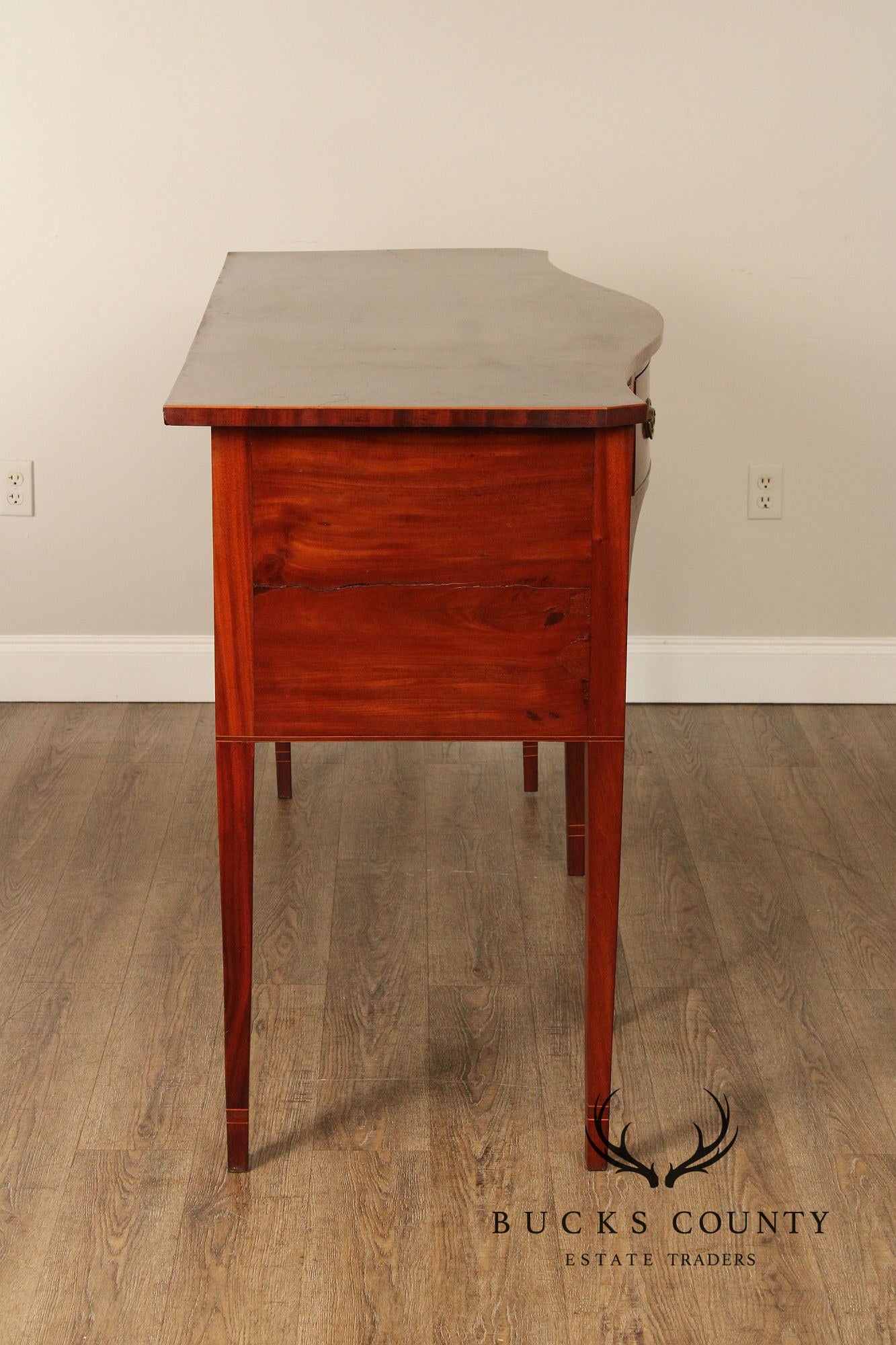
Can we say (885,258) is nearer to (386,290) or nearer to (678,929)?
(386,290)

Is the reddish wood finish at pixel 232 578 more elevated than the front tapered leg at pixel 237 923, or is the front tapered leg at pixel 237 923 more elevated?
the reddish wood finish at pixel 232 578

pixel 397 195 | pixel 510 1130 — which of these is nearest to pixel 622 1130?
pixel 510 1130

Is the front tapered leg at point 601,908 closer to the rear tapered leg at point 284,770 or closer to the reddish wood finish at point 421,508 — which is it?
the reddish wood finish at point 421,508

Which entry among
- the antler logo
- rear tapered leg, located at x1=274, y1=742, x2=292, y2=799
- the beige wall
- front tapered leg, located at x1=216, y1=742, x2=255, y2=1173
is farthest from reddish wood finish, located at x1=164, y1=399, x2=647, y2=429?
the beige wall

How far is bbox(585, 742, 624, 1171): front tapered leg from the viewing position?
4.64ft

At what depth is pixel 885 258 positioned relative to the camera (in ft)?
8.38

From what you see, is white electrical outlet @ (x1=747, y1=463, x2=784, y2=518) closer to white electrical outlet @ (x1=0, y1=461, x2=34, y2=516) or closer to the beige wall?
the beige wall

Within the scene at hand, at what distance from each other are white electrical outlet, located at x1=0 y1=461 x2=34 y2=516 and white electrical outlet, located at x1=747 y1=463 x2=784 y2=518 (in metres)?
1.38

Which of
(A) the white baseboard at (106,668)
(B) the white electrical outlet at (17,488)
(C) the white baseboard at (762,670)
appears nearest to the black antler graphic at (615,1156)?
(C) the white baseboard at (762,670)

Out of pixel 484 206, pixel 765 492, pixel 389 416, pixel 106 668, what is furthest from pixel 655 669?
pixel 389 416

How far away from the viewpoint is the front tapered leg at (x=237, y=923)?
55.3 inches

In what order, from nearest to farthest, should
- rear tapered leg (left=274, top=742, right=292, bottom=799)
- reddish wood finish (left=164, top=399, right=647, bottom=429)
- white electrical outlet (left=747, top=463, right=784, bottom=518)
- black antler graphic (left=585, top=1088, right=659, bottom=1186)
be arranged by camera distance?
reddish wood finish (left=164, top=399, right=647, bottom=429) < black antler graphic (left=585, top=1088, right=659, bottom=1186) < rear tapered leg (left=274, top=742, right=292, bottom=799) < white electrical outlet (left=747, top=463, right=784, bottom=518)

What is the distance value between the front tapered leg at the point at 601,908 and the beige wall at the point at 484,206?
1.31 m

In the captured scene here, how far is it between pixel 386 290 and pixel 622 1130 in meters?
1.09
